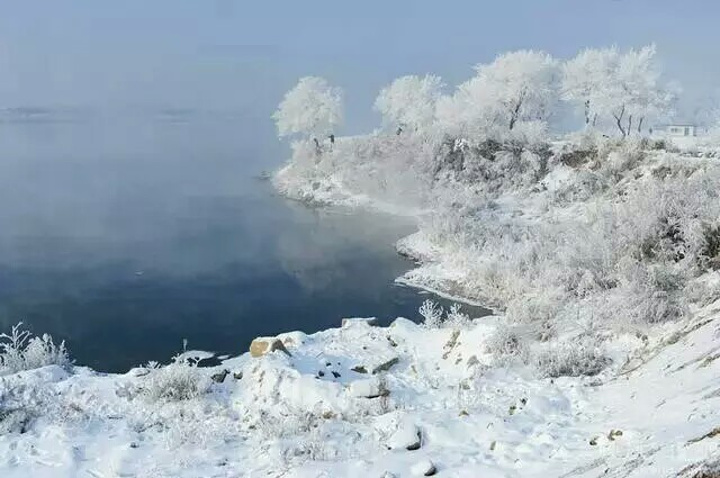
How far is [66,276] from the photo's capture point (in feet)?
95.1

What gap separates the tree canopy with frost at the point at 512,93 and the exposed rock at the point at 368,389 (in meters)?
40.3

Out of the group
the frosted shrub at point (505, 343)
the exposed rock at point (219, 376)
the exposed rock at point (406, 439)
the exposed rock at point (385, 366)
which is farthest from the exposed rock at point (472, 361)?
the exposed rock at point (219, 376)

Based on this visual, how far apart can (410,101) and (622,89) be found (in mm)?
19791

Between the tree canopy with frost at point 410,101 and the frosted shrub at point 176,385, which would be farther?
the tree canopy with frost at point 410,101

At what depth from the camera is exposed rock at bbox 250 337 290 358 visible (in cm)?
1702

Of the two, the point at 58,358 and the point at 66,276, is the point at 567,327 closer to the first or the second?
the point at 58,358

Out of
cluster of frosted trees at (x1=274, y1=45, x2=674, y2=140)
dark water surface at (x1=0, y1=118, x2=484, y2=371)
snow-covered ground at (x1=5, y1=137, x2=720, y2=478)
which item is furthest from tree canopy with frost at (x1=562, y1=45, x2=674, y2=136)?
snow-covered ground at (x1=5, y1=137, x2=720, y2=478)

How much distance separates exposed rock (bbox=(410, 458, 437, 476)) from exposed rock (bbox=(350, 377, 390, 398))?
3905 mm

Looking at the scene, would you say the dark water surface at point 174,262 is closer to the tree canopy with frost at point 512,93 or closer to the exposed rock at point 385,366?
the exposed rock at point 385,366

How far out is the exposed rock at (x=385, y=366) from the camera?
54.2ft

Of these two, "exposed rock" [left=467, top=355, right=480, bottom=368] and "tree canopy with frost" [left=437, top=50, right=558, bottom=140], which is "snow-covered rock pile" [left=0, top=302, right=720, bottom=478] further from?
"tree canopy with frost" [left=437, top=50, right=558, bottom=140]

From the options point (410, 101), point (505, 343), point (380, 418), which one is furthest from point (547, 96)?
point (380, 418)

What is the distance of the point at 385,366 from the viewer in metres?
16.8

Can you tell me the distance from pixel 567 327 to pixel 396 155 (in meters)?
37.3
